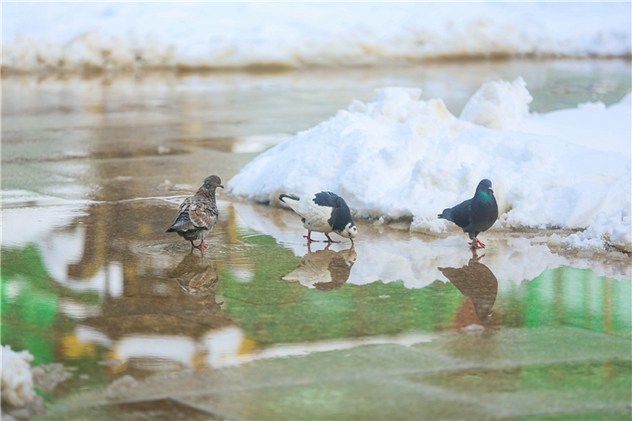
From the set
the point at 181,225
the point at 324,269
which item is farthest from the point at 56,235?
the point at 324,269

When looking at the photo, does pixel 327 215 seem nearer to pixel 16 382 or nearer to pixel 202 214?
pixel 202 214

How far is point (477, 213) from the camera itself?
8539 millimetres

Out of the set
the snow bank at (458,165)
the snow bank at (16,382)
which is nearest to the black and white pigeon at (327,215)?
the snow bank at (458,165)

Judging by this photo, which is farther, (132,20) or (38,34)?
(132,20)

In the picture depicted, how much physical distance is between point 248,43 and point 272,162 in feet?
49.1

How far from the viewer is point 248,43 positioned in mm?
25562

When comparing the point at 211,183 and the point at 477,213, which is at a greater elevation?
the point at 211,183

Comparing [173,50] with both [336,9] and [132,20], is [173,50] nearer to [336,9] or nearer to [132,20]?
[132,20]

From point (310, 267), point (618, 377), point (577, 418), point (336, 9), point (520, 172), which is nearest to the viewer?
point (577, 418)

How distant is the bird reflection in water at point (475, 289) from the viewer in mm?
6843

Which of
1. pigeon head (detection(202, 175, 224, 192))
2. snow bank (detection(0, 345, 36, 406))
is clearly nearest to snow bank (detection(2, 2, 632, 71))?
pigeon head (detection(202, 175, 224, 192))

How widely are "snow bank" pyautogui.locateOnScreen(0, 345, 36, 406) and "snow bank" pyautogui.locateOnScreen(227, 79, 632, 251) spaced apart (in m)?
4.42

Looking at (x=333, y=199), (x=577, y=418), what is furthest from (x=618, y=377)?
(x=333, y=199)

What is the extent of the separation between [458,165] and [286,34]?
16.8 metres
